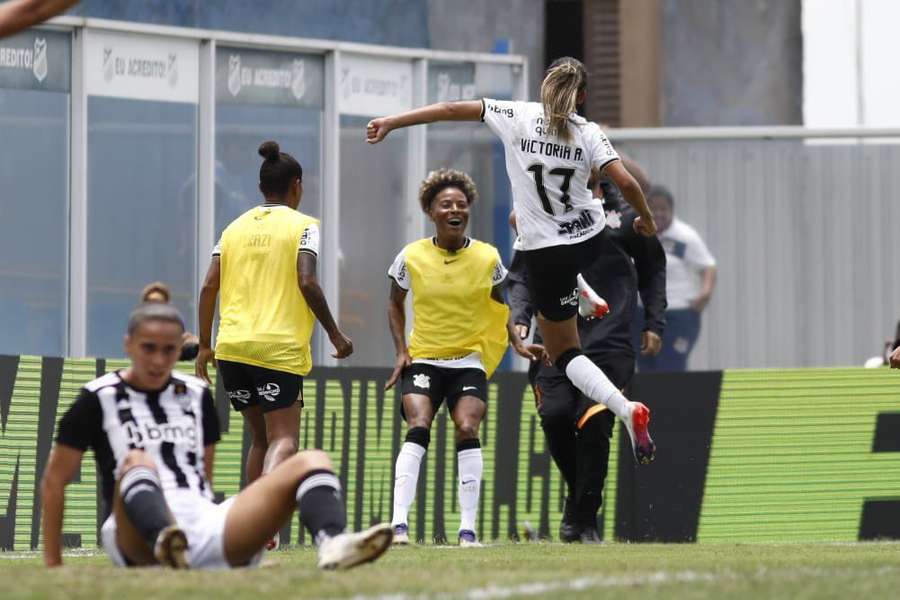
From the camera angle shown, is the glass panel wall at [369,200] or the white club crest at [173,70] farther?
the glass panel wall at [369,200]

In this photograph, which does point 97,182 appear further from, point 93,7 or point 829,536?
point 829,536

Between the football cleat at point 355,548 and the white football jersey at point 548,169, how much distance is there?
3939 mm

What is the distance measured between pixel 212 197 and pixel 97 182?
100 cm

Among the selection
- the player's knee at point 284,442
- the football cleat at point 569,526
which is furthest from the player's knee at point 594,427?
the player's knee at point 284,442

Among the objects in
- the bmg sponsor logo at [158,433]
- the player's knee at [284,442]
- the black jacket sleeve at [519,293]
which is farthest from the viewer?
the black jacket sleeve at [519,293]

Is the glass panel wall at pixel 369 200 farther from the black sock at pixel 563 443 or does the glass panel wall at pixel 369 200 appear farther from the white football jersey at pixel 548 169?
the white football jersey at pixel 548 169

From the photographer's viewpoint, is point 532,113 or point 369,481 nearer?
point 532,113

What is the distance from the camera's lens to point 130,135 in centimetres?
1798

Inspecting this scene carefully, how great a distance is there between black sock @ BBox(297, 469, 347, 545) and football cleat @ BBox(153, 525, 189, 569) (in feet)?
1.43

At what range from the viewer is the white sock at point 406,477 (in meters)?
12.3

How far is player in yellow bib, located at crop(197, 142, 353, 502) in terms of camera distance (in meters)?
11.7

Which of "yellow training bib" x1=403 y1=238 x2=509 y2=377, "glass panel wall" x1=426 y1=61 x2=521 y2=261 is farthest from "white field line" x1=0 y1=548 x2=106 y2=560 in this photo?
"glass panel wall" x1=426 y1=61 x2=521 y2=261

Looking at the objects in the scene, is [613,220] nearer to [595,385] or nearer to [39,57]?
[595,385]

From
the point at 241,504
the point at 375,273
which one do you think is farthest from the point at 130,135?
the point at 241,504
